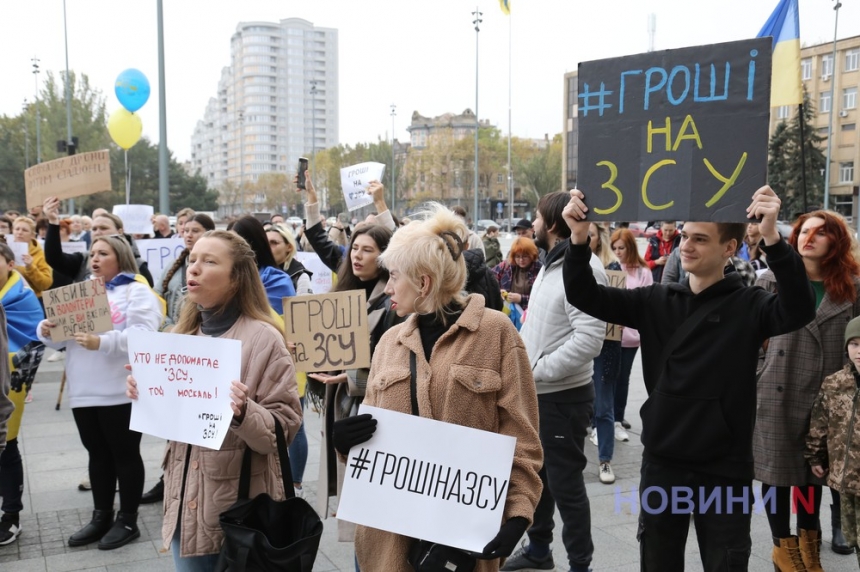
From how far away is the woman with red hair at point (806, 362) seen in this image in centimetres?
397

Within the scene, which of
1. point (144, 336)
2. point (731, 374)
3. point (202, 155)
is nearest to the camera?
point (731, 374)

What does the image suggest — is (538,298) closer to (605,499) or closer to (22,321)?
(605,499)

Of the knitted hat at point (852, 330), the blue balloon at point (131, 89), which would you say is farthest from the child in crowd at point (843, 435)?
the blue balloon at point (131, 89)

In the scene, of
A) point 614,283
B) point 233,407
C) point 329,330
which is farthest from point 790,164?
point 233,407

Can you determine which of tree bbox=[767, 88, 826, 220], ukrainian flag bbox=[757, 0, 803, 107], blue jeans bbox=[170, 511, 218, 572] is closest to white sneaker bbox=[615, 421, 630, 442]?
ukrainian flag bbox=[757, 0, 803, 107]

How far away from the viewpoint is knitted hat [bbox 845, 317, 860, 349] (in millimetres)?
3641

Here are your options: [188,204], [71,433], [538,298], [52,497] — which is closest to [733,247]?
[538,298]

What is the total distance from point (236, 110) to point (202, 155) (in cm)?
2604

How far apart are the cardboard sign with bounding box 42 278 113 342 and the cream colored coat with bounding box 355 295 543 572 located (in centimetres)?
261

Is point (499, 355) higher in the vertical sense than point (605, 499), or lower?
higher

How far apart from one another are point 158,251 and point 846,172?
6349cm

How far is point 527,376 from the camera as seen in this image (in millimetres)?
2643

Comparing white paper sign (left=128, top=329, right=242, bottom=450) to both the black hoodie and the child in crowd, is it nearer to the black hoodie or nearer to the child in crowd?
the black hoodie

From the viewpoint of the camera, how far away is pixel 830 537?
15.8 feet
